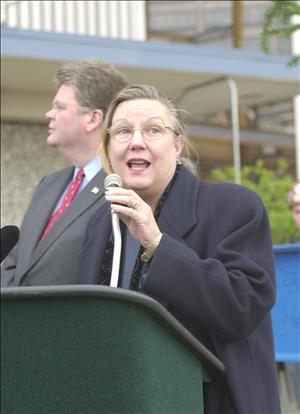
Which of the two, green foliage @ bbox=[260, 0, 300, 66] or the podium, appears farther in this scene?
green foliage @ bbox=[260, 0, 300, 66]

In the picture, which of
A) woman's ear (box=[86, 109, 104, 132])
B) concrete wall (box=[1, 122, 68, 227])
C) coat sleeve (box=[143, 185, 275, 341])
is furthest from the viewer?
concrete wall (box=[1, 122, 68, 227])

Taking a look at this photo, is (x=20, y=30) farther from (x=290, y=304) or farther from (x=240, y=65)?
(x=290, y=304)

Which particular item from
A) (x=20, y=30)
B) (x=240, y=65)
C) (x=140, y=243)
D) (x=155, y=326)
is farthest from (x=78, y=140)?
(x=240, y=65)

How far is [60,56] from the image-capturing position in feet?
26.4

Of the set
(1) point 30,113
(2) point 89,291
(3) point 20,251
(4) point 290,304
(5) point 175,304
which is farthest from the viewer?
(1) point 30,113

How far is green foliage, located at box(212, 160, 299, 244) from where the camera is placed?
8.63m

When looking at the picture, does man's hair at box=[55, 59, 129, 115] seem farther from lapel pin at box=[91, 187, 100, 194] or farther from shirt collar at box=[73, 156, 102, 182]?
lapel pin at box=[91, 187, 100, 194]

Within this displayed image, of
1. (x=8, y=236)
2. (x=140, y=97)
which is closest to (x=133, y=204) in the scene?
(x=8, y=236)

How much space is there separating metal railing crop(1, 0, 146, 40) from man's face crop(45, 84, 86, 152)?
14.5ft

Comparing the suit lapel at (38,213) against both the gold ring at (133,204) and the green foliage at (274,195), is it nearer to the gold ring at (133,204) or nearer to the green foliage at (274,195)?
the gold ring at (133,204)

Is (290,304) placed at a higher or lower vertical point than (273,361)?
lower

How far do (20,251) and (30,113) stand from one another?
4.08 meters

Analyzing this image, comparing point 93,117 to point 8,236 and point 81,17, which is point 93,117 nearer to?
point 8,236

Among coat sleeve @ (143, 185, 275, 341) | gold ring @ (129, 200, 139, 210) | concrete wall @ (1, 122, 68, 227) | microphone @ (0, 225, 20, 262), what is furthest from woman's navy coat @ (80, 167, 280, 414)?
concrete wall @ (1, 122, 68, 227)
